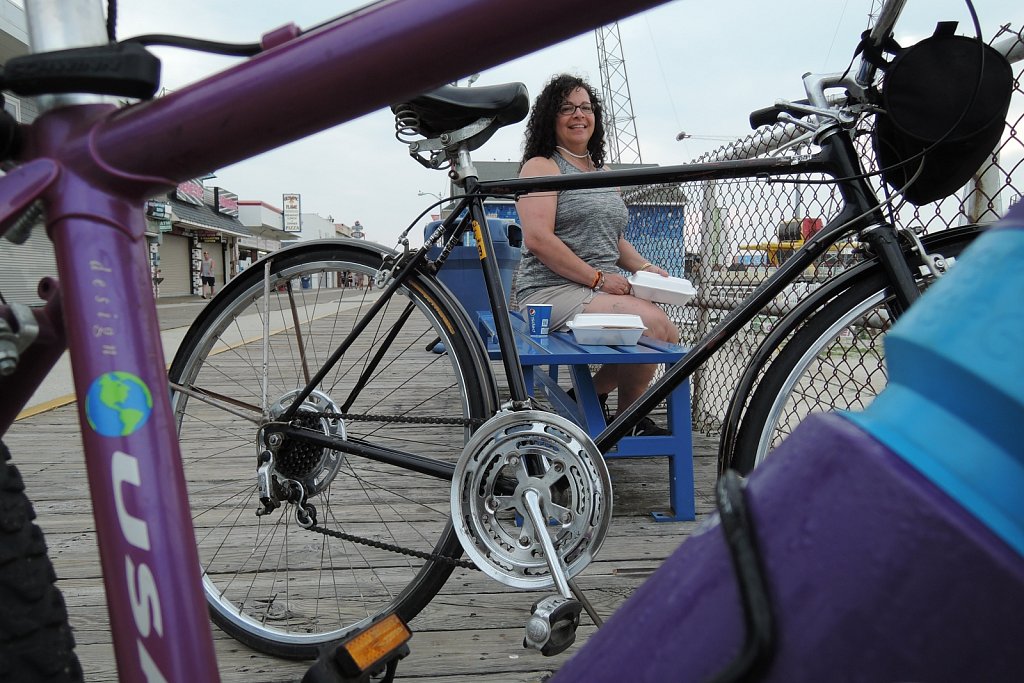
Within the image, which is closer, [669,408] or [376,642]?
[376,642]

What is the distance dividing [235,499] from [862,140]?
2498 mm

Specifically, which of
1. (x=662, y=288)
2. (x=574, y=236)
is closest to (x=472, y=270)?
(x=574, y=236)

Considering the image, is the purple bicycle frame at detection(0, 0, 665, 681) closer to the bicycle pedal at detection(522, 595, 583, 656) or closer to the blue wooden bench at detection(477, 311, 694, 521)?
the bicycle pedal at detection(522, 595, 583, 656)

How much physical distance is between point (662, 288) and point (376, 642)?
4.63 ft

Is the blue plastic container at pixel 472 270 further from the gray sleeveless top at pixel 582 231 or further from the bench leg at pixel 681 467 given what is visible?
the bench leg at pixel 681 467

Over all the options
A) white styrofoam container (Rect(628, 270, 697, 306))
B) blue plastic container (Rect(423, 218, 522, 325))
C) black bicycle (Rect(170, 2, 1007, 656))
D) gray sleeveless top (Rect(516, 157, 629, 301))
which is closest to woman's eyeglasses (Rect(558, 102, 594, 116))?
gray sleeveless top (Rect(516, 157, 629, 301))

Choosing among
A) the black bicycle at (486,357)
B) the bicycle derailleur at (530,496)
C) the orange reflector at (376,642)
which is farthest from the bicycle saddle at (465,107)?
the orange reflector at (376,642)

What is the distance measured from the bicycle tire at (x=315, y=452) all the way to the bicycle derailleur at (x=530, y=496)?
0.32 ft

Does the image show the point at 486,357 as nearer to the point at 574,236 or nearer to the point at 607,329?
the point at 607,329

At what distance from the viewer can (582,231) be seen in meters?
2.51

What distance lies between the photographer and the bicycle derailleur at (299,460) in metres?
1.35

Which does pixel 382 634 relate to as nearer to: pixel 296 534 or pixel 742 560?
pixel 742 560

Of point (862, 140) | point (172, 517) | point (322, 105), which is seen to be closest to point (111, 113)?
point (322, 105)

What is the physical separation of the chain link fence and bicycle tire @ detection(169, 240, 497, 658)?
0.71m
